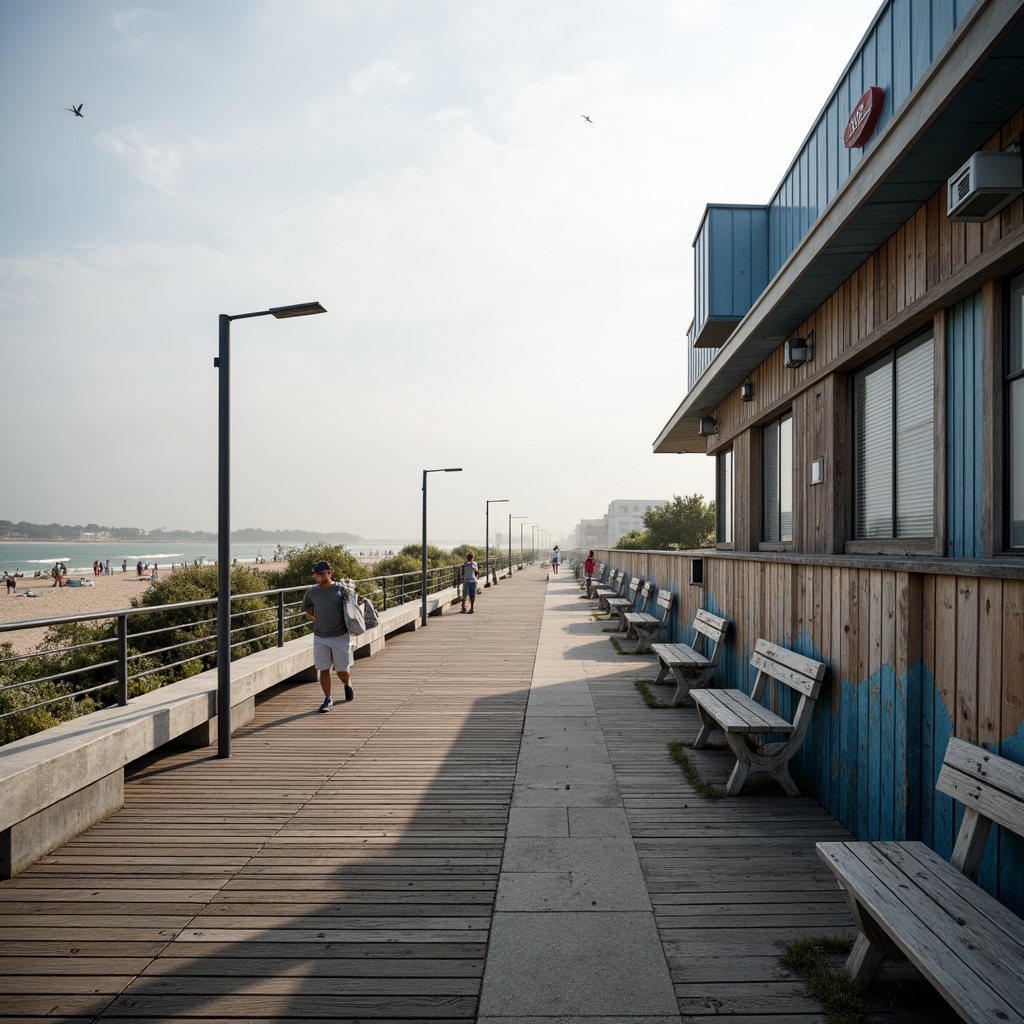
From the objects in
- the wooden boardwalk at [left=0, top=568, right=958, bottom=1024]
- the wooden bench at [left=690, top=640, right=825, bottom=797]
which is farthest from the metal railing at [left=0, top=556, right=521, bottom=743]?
the wooden bench at [left=690, top=640, right=825, bottom=797]

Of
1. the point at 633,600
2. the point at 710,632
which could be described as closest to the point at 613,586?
the point at 633,600

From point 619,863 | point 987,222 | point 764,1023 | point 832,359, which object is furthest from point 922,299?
point 764,1023

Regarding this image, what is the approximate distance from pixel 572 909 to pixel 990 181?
5.21 metres

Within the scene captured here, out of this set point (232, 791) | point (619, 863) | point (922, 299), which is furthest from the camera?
point (922, 299)

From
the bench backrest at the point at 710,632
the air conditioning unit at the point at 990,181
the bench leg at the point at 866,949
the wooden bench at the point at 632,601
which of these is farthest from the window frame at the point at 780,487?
the bench leg at the point at 866,949

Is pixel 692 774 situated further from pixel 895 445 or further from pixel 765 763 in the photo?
pixel 895 445

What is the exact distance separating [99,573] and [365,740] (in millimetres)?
133029

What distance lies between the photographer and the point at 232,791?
584cm

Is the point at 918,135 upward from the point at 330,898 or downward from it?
upward

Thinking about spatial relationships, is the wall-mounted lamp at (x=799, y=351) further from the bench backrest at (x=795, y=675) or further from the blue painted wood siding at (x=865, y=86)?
the bench backrest at (x=795, y=675)

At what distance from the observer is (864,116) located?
698cm

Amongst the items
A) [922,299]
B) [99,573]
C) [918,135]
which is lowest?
[99,573]

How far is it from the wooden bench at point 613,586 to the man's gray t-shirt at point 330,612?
468 inches

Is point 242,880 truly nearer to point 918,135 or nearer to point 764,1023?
point 764,1023
